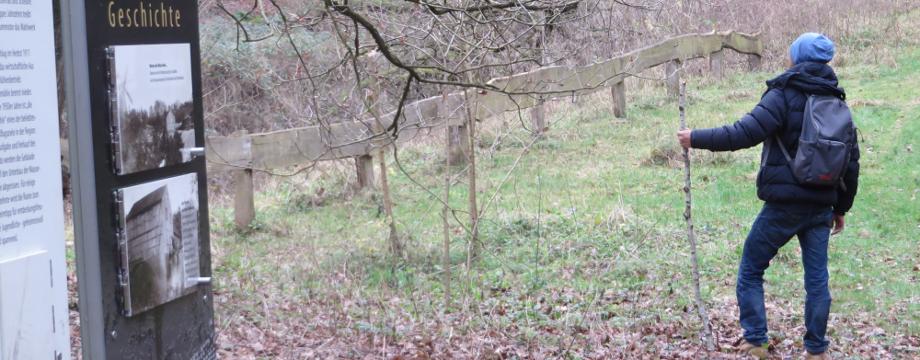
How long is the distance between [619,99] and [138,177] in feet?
39.1

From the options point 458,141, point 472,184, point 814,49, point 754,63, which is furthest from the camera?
point 754,63

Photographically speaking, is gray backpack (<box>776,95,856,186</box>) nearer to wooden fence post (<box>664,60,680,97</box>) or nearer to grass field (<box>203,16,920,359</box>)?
grass field (<box>203,16,920,359</box>)

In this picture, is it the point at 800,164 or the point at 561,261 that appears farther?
the point at 561,261

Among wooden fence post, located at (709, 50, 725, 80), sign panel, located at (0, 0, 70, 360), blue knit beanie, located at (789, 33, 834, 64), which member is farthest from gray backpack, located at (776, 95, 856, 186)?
wooden fence post, located at (709, 50, 725, 80)

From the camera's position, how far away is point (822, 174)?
5.48 metres

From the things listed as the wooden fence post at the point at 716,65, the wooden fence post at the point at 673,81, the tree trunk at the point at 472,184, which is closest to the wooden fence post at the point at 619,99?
the wooden fence post at the point at 673,81

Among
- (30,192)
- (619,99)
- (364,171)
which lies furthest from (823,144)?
(619,99)

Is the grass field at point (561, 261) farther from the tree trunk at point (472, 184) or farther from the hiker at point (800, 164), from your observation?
the hiker at point (800, 164)

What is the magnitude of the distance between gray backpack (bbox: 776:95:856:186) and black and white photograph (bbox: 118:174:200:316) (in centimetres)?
339

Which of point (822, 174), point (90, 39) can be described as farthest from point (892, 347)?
point (90, 39)

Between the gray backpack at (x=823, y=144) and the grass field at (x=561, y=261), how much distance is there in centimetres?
133

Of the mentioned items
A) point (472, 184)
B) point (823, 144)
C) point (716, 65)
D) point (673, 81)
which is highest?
point (716, 65)

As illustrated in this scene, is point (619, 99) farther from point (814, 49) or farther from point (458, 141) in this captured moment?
point (814, 49)

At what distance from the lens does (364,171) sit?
1081 cm
